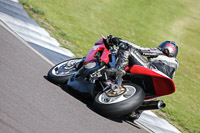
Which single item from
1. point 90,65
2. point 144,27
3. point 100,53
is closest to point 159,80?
point 90,65

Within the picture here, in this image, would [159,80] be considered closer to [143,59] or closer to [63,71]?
[143,59]

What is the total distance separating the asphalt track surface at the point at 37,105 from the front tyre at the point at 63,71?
0.15m

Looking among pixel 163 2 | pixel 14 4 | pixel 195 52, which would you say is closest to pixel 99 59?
pixel 14 4

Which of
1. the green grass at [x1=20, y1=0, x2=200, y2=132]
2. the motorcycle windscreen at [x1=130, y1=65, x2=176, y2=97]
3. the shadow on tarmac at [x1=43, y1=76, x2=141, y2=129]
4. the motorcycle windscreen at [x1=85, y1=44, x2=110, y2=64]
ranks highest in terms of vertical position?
the motorcycle windscreen at [x1=85, y1=44, x2=110, y2=64]

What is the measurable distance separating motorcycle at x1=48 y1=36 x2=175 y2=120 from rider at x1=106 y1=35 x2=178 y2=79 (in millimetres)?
151

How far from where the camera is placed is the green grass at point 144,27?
10.7 meters

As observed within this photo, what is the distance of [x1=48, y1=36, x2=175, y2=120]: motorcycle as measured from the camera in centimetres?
488

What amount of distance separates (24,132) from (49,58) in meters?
4.70

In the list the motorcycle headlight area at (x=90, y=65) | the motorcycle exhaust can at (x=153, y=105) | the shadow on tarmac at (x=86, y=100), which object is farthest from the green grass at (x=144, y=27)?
the motorcycle headlight area at (x=90, y=65)

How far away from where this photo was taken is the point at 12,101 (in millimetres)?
4344

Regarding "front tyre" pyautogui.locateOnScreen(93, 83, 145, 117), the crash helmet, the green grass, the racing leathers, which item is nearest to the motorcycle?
"front tyre" pyautogui.locateOnScreen(93, 83, 145, 117)

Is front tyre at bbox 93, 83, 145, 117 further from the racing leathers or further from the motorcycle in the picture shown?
the racing leathers

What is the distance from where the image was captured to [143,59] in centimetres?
539

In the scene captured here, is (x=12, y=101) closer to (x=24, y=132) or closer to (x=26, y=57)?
(x=24, y=132)
